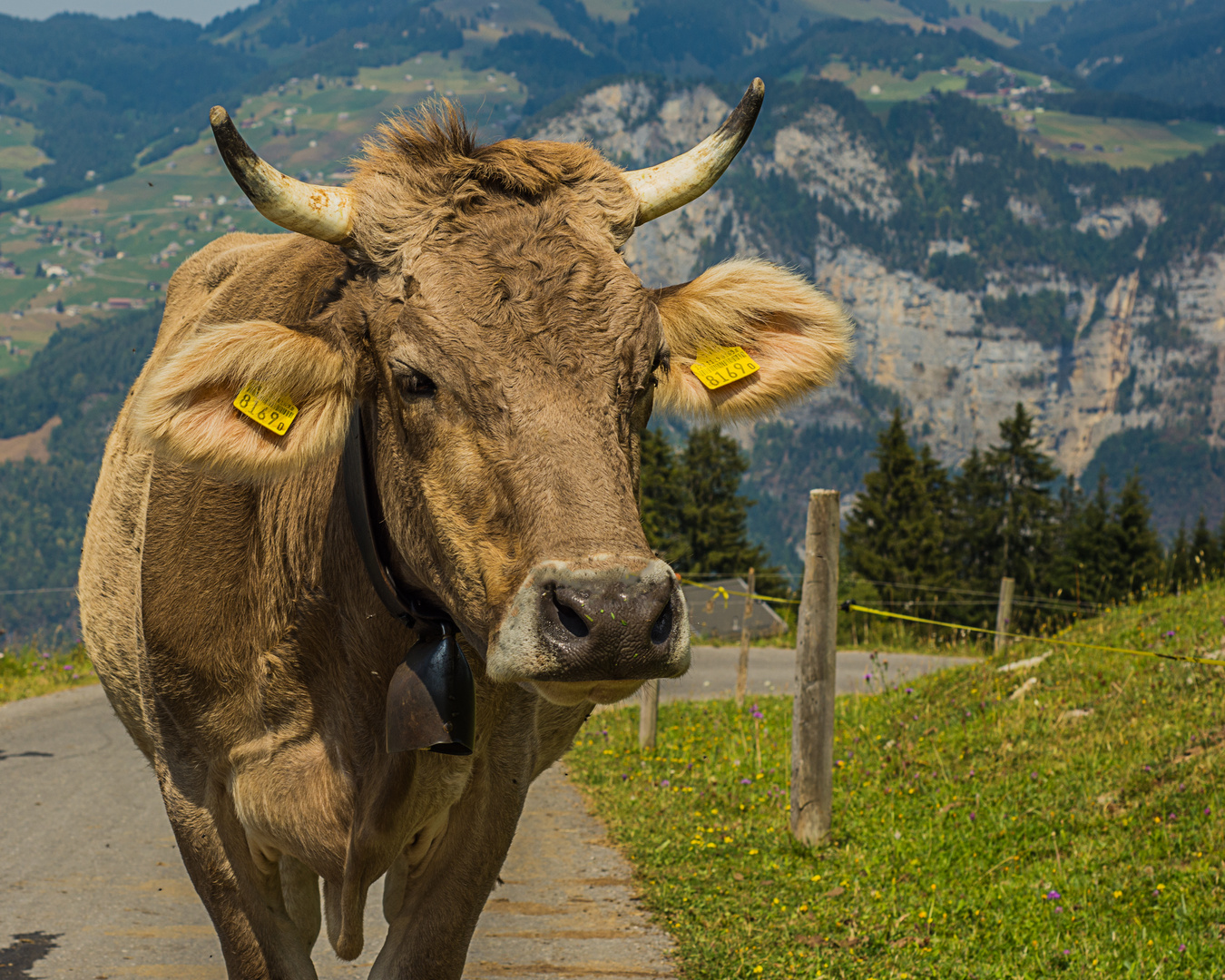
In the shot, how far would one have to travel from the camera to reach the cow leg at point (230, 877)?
4.36 metres

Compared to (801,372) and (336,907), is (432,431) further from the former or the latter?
(336,907)

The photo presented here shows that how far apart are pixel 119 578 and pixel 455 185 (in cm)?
276

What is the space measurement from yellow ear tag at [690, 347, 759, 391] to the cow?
0.03 meters

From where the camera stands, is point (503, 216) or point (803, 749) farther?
point (803, 749)

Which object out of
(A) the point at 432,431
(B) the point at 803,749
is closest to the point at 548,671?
(A) the point at 432,431

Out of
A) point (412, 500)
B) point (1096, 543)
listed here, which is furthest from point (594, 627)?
point (1096, 543)

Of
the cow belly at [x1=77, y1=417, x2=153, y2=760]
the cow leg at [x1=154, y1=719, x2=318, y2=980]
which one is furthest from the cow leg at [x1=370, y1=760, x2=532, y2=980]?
the cow belly at [x1=77, y1=417, x2=153, y2=760]

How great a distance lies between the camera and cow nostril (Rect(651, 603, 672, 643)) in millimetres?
2738

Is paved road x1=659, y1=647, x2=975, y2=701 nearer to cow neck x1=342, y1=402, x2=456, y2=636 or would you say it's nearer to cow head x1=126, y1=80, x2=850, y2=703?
cow neck x1=342, y1=402, x2=456, y2=636

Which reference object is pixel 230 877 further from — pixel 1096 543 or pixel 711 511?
pixel 1096 543

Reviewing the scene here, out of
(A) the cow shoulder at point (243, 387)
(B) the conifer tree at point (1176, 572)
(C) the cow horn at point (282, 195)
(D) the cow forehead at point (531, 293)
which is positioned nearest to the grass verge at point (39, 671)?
(A) the cow shoulder at point (243, 387)

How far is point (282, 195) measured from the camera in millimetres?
3434

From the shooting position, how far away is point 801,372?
4.26 metres

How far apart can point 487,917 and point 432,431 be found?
15.6 ft
